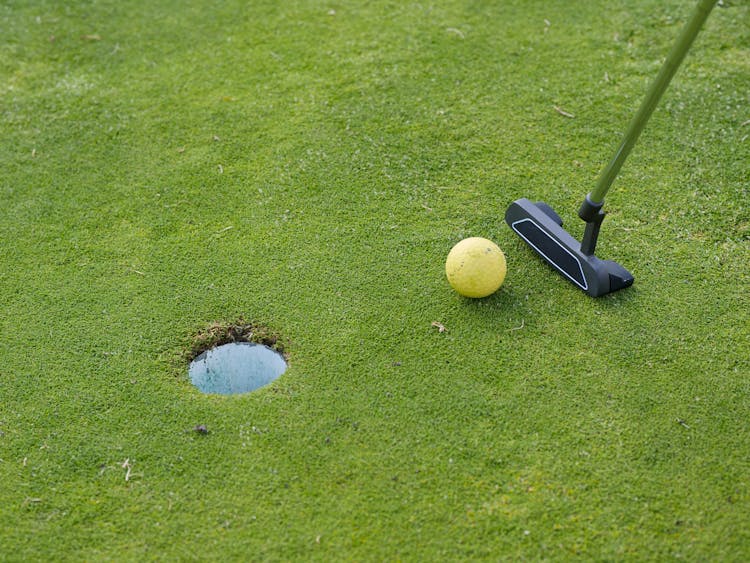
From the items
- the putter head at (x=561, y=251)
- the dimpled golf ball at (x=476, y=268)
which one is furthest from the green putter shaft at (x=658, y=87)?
the dimpled golf ball at (x=476, y=268)

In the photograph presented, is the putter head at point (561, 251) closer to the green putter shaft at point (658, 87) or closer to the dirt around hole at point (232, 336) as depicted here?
the green putter shaft at point (658, 87)

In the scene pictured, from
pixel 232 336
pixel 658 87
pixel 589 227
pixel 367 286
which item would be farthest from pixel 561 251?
pixel 232 336

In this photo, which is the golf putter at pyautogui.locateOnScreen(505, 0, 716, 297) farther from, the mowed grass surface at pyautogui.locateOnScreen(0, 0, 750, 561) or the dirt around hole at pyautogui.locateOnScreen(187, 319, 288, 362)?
the dirt around hole at pyautogui.locateOnScreen(187, 319, 288, 362)

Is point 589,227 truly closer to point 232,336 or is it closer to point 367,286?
point 367,286

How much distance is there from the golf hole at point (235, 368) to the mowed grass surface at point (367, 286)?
0.09m

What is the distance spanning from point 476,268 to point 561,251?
2.13 feet

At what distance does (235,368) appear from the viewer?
4.07 m

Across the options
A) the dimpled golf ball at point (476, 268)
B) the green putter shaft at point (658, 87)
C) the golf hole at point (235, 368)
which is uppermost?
the green putter shaft at point (658, 87)

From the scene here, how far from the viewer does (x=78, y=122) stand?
5.79 m

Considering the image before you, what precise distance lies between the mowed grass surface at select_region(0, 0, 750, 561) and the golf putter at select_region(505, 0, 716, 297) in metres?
0.11

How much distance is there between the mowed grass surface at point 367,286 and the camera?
340cm

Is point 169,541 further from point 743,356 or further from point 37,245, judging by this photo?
point 743,356

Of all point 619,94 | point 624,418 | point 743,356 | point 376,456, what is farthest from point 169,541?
point 619,94

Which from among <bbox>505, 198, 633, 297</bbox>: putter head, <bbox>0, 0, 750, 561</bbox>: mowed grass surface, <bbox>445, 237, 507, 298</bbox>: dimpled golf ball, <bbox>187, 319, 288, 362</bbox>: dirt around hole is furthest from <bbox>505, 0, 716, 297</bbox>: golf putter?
<bbox>187, 319, 288, 362</bbox>: dirt around hole
